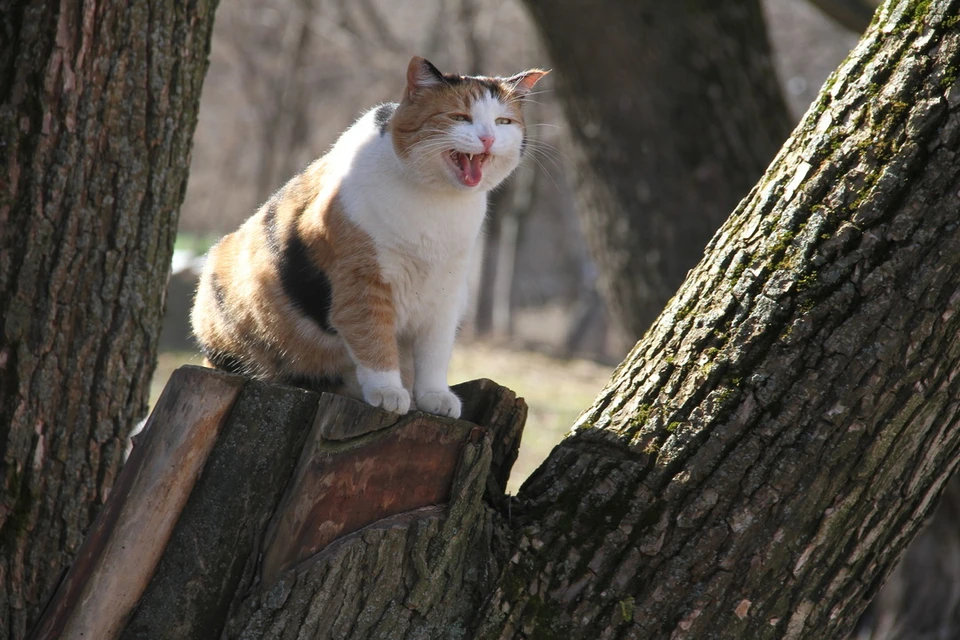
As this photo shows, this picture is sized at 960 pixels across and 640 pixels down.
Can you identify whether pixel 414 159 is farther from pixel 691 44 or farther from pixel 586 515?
pixel 691 44

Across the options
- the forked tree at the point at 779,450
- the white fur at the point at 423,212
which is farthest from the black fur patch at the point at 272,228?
the forked tree at the point at 779,450

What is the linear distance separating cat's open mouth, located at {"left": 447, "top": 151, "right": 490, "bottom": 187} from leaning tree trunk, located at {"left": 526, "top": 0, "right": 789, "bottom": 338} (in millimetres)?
1833

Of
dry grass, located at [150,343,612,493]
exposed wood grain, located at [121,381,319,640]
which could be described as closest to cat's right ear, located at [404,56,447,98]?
exposed wood grain, located at [121,381,319,640]

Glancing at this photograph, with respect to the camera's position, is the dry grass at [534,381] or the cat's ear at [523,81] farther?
the dry grass at [534,381]

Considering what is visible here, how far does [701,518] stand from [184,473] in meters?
1.16

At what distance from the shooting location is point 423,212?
98.0 inches

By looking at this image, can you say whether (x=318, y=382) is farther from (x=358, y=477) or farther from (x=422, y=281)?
(x=358, y=477)

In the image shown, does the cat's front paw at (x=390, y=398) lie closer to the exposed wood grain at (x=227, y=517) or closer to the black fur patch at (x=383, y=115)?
the exposed wood grain at (x=227, y=517)

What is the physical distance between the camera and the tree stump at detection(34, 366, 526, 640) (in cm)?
195

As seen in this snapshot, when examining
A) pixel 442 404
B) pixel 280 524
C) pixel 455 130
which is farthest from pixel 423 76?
pixel 280 524

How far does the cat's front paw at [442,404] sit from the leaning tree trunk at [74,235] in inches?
37.2

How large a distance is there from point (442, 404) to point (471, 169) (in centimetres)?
66

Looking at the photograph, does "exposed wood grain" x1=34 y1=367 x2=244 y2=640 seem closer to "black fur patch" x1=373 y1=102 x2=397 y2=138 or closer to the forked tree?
the forked tree

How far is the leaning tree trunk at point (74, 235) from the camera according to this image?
2.54 meters
